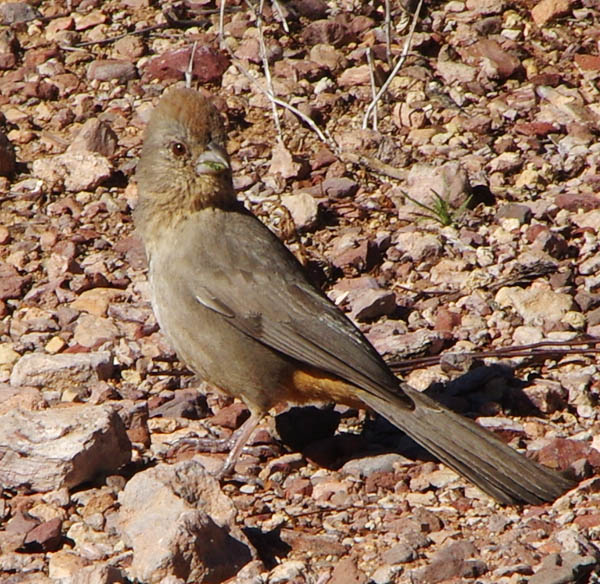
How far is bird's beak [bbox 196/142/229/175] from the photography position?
20.6 ft

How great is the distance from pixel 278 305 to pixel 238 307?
19 cm

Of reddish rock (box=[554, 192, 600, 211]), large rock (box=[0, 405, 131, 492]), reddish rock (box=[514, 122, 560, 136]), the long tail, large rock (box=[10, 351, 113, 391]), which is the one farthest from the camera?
reddish rock (box=[514, 122, 560, 136])

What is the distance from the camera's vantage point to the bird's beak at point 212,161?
247 inches

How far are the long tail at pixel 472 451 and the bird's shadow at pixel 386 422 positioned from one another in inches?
9.0

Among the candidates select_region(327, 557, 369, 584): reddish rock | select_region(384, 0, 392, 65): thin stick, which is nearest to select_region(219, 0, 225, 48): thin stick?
select_region(384, 0, 392, 65): thin stick

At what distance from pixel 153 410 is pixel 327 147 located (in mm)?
2544

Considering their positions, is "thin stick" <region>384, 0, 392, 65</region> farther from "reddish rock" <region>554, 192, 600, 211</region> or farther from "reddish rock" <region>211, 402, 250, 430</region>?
"reddish rock" <region>211, 402, 250, 430</region>

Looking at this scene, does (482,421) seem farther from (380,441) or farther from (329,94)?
(329,94)

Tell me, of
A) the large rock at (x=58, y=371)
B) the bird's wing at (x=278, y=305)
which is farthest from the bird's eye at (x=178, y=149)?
the large rock at (x=58, y=371)

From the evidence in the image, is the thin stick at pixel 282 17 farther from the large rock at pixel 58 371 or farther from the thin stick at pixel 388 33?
the large rock at pixel 58 371

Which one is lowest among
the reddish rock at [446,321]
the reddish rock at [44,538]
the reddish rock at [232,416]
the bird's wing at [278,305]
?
the reddish rock at [232,416]

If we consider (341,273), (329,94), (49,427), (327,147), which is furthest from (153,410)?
(329,94)

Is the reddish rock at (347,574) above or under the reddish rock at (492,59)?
above

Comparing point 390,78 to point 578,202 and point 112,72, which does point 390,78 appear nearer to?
point 578,202
